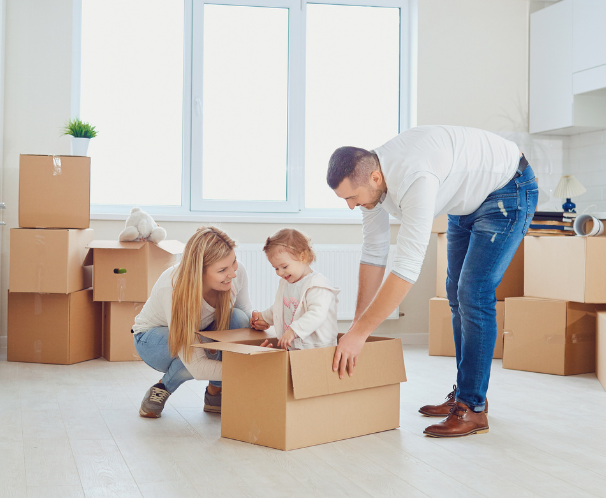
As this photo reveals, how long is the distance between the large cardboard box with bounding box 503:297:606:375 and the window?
150 centimetres

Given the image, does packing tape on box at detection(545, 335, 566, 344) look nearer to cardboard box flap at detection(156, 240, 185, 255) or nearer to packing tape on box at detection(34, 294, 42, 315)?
cardboard box flap at detection(156, 240, 185, 255)

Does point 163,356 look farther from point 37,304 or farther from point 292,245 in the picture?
point 37,304

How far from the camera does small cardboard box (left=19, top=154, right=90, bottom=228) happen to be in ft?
10.9

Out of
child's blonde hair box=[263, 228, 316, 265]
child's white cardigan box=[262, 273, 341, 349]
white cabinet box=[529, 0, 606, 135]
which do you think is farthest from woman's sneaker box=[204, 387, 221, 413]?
white cabinet box=[529, 0, 606, 135]

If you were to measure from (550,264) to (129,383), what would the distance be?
6.88 feet

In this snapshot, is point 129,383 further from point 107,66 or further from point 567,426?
point 107,66

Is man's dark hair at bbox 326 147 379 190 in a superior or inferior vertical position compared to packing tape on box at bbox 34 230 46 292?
superior

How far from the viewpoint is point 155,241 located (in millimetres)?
3467

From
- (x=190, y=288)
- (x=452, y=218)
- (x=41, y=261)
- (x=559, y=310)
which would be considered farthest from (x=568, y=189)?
(x=41, y=261)

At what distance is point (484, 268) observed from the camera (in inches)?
82.0

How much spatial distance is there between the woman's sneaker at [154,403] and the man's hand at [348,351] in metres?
0.68

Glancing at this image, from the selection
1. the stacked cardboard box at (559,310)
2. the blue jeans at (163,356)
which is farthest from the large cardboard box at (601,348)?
the blue jeans at (163,356)

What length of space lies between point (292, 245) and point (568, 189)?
254cm

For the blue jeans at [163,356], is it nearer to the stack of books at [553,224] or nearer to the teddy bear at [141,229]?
the teddy bear at [141,229]
